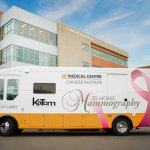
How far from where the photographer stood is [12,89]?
1447 centimetres

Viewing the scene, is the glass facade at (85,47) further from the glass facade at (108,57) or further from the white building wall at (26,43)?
the white building wall at (26,43)

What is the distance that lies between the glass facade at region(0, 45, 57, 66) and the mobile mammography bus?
904 inches

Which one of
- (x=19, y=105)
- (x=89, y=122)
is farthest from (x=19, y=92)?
(x=89, y=122)

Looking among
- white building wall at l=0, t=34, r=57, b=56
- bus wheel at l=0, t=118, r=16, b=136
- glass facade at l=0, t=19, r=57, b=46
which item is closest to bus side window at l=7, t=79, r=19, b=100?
bus wheel at l=0, t=118, r=16, b=136

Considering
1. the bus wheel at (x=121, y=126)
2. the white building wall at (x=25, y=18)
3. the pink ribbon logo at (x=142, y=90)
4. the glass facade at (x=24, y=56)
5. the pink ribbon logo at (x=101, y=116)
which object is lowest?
the bus wheel at (x=121, y=126)

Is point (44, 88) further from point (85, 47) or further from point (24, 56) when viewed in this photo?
point (85, 47)

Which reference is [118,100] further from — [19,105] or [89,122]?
[19,105]

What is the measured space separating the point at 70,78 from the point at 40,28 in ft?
92.4

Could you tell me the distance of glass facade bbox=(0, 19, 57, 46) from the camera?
125ft

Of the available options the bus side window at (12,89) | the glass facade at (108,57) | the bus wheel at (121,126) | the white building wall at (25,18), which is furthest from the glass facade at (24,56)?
the bus wheel at (121,126)

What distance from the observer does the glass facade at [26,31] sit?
125 feet

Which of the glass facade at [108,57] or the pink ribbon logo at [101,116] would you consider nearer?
the pink ribbon logo at [101,116]

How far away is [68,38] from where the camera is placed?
4744 centimetres

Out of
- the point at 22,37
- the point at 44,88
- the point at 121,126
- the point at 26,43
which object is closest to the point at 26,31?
the point at 22,37
